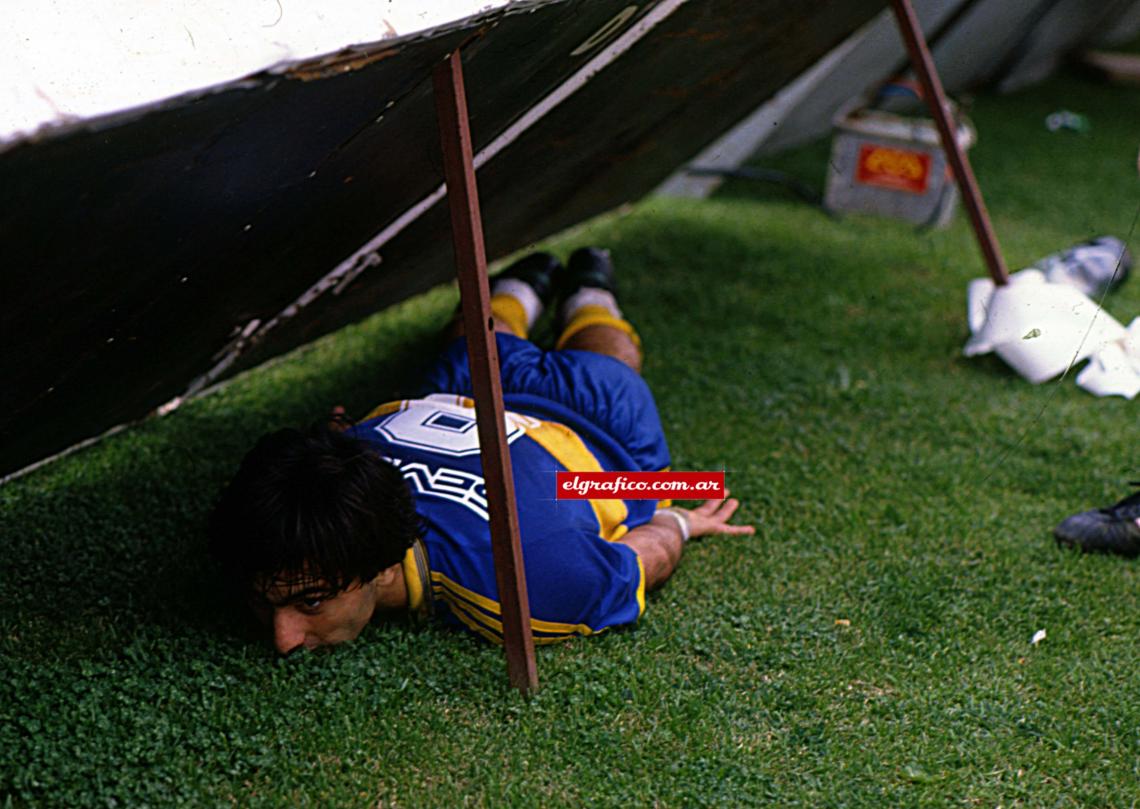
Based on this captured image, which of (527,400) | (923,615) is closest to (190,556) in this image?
(527,400)

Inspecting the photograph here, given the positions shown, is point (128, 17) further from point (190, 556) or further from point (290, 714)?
point (190, 556)

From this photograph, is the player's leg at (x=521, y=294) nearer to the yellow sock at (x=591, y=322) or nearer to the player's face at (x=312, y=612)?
the yellow sock at (x=591, y=322)

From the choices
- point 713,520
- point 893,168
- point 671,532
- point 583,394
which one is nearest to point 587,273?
point 583,394

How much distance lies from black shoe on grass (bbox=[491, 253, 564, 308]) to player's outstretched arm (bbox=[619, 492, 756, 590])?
0.86m

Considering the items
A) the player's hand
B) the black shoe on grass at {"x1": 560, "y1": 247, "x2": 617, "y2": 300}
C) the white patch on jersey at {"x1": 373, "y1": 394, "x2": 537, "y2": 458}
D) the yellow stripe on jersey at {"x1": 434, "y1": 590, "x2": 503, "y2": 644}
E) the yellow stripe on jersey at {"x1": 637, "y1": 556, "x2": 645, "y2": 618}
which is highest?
the white patch on jersey at {"x1": 373, "y1": 394, "x2": 537, "y2": 458}

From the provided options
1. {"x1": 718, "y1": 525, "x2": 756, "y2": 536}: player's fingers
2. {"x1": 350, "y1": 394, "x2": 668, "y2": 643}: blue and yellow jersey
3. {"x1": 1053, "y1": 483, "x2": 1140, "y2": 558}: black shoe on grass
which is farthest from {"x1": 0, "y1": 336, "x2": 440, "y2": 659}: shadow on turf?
{"x1": 1053, "y1": 483, "x2": 1140, "y2": 558}: black shoe on grass

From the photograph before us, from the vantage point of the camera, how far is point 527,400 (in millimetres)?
2830

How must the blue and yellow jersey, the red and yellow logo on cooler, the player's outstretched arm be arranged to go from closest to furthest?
the blue and yellow jersey < the player's outstretched arm < the red and yellow logo on cooler

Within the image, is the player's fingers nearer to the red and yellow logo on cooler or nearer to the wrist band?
the wrist band

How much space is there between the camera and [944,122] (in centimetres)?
379

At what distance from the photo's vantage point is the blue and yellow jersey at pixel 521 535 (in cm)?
233

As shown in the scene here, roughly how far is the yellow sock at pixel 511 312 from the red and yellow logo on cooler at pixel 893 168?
9.20 ft

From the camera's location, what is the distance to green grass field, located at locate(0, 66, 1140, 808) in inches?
81.8

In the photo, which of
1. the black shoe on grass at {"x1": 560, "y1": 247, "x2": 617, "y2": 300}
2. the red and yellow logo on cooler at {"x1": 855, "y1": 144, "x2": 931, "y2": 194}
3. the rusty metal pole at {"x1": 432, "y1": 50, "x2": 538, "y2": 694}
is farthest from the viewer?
the red and yellow logo on cooler at {"x1": 855, "y1": 144, "x2": 931, "y2": 194}
